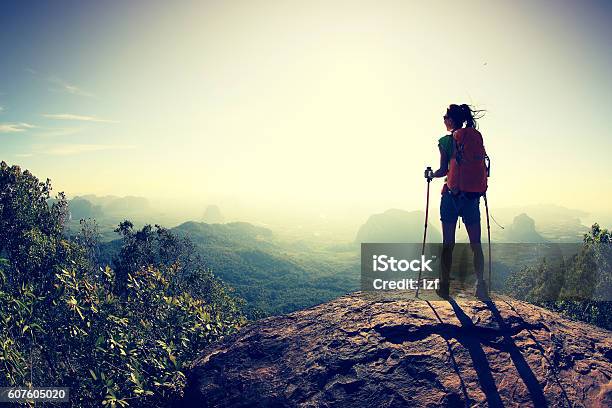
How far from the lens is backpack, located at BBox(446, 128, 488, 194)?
7488 mm

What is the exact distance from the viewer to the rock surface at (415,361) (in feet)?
17.7

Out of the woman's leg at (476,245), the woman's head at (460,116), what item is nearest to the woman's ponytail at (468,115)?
the woman's head at (460,116)

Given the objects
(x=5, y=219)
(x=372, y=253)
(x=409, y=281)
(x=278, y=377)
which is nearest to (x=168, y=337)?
(x=278, y=377)

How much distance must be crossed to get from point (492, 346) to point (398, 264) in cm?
319

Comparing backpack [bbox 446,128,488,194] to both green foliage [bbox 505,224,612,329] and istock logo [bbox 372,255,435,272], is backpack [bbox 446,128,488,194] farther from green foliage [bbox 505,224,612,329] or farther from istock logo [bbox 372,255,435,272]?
green foliage [bbox 505,224,612,329]

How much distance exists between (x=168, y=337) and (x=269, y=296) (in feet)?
603

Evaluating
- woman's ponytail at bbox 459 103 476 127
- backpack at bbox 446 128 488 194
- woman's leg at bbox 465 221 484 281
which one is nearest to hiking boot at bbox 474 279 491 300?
woman's leg at bbox 465 221 484 281

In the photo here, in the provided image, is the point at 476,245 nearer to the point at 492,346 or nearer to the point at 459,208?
the point at 459,208

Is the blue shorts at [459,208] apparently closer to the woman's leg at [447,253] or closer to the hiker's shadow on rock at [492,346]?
the woman's leg at [447,253]

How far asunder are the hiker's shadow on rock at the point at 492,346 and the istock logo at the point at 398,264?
5.05 ft

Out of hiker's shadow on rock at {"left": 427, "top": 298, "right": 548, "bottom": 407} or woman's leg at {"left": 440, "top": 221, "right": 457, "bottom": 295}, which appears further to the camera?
woman's leg at {"left": 440, "top": 221, "right": 457, "bottom": 295}

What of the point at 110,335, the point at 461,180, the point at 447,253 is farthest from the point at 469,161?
the point at 110,335

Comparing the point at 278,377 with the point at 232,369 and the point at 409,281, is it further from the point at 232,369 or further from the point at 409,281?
the point at 409,281

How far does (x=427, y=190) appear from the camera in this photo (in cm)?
873
